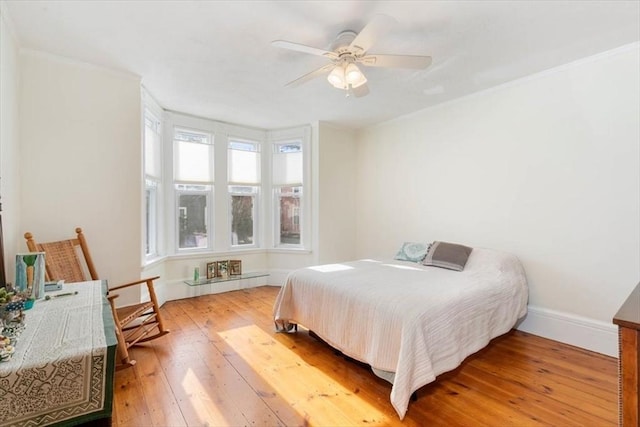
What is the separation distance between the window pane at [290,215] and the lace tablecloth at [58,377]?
372cm

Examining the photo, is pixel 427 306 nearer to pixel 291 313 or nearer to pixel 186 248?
pixel 291 313

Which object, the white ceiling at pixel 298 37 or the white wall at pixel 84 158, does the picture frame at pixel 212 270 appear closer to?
the white wall at pixel 84 158

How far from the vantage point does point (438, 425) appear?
1708 mm

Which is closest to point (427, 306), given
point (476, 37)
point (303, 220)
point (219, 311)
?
point (476, 37)

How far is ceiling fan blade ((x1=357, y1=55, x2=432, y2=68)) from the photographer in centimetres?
204

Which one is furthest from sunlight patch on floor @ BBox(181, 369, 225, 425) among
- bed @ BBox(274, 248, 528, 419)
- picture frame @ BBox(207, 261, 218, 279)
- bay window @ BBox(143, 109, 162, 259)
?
picture frame @ BBox(207, 261, 218, 279)

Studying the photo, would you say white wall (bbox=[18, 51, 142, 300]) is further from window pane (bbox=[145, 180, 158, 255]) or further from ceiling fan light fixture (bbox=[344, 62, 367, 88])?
ceiling fan light fixture (bbox=[344, 62, 367, 88])

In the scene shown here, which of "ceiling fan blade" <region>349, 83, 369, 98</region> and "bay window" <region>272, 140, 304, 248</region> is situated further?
"bay window" <region>272, 140, 304, 248</region>

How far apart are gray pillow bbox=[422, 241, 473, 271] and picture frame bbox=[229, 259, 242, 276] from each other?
8.93ft

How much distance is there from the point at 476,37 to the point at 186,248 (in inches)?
164

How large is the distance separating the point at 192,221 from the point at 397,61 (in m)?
3.50

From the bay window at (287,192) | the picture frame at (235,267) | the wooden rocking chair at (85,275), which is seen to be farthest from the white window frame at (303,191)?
the wooden rocking chair at (85,275)

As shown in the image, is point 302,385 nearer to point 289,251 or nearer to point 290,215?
point 289,251

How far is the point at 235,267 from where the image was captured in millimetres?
4500
